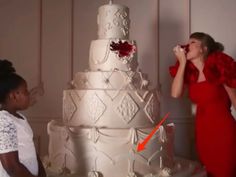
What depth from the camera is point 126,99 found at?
7.45 feet

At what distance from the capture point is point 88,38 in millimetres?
3375

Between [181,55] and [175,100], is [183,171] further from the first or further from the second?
[175,100]

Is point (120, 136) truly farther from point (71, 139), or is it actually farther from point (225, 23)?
point (225, 23)

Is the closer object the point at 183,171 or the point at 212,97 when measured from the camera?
the point at 183,171

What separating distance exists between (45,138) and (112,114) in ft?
4.33

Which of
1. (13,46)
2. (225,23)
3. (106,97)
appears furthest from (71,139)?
(225,23)

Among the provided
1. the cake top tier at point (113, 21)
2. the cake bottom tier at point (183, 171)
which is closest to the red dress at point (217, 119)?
the cake bottom tier at point (183, 171)

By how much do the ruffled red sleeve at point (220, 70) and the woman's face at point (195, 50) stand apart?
0.11 metres

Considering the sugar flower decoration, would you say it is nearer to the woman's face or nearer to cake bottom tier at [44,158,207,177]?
the woman's face

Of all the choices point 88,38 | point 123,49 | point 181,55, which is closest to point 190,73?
point 181,55

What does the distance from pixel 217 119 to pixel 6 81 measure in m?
1.45

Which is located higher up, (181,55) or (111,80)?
(181,55)

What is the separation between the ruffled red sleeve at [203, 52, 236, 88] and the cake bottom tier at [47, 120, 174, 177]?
53 centimetres

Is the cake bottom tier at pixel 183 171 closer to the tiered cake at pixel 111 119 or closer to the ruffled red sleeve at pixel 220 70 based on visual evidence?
the tiered cake at pixel 111 119
